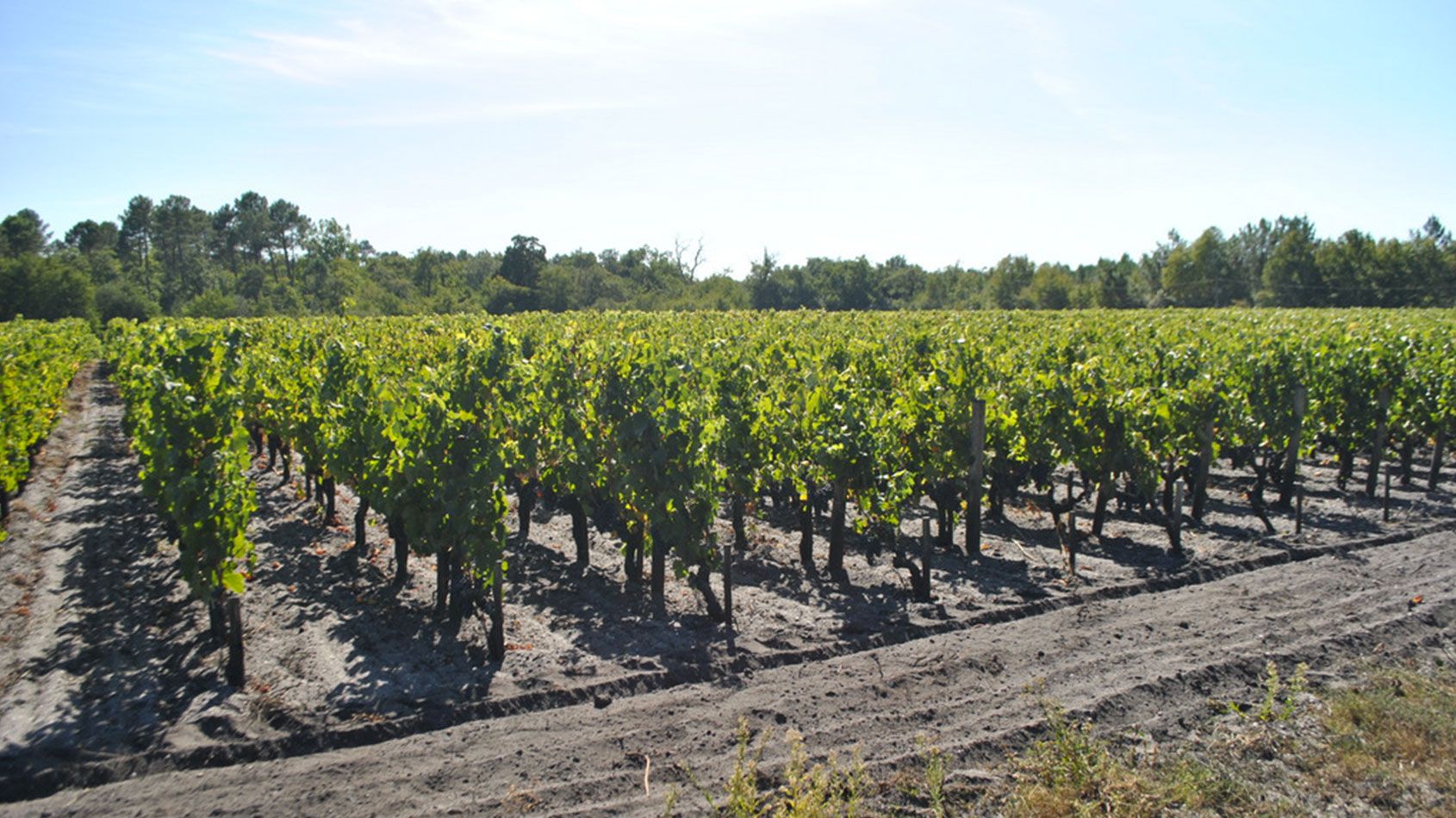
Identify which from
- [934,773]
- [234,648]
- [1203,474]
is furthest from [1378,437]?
[234,648]

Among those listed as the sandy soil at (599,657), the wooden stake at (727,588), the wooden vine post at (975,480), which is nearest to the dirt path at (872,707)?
the sandy soil at (599,657)

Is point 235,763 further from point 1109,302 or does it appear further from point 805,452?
point 1109,302

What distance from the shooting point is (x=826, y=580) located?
9.92 m

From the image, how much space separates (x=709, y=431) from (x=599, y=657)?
8.05 ft

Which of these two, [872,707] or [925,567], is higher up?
[925,567]

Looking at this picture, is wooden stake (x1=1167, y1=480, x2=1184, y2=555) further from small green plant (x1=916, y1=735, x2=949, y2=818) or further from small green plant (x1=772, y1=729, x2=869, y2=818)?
small green plant (x1=772, y1=729, x2=869, y2=818)

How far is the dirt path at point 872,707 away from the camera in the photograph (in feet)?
18.6

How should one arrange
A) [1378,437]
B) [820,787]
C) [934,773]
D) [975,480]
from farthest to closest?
[1378,437] < [975,480] < [934,773] < [820,787]

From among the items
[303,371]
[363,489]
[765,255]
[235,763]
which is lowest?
[235,763]

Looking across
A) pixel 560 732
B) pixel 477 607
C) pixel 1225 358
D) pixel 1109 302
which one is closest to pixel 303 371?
pixel 477 607

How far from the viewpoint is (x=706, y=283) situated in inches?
3169

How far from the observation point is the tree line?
2719 inches

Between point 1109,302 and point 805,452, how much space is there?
71.2m

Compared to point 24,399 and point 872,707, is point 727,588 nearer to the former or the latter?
point 872,707
